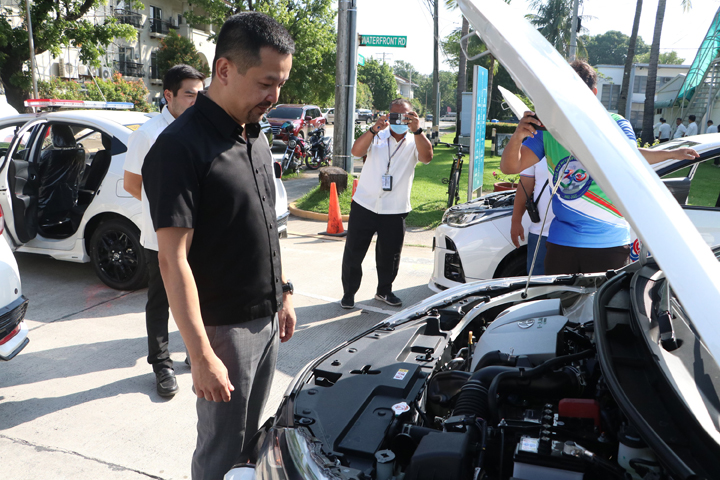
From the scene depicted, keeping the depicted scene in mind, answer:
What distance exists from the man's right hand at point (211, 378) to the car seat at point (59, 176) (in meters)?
5.05

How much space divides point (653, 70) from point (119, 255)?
23.8 metres

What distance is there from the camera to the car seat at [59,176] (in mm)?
6145

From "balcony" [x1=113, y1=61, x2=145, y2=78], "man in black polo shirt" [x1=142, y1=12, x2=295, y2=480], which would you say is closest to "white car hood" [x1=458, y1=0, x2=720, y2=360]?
"man in black polo shirt" [x1=142, y1=12, x2=295, y2=480]

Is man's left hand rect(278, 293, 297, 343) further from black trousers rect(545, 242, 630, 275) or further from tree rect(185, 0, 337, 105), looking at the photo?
tree rect(185, 0, 337, 105)

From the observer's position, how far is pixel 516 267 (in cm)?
471

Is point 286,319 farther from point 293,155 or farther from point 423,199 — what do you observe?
point 293,155

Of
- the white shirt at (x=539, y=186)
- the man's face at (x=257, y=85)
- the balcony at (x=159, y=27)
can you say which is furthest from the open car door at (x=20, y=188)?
the balcony at (x=159, y=27)

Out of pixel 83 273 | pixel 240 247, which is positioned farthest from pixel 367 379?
pixel 83 273

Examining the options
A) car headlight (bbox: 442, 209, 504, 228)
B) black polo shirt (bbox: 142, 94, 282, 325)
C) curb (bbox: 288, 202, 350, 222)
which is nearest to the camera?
black polo shirt (bbox: 142, 94, 282, 325)

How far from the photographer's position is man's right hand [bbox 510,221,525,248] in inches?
178

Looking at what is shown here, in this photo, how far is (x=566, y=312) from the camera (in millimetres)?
2762

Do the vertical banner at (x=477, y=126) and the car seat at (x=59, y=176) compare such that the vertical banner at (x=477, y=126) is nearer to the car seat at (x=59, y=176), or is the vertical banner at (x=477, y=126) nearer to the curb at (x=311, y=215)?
the curb at (x=311, y=215)

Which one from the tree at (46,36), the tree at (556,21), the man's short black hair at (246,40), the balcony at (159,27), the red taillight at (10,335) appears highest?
the tree at (556,21)

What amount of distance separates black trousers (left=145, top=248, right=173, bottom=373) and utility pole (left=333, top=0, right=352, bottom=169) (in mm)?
7384
